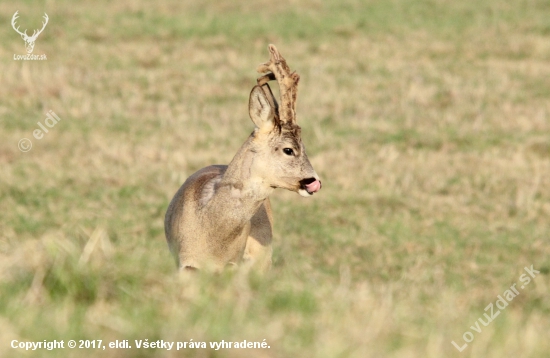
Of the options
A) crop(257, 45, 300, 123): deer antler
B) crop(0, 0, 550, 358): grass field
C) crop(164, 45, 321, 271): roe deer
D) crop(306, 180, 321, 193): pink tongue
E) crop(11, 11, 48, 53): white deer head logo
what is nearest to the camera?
crop(0, 0, 550, 358): grass field

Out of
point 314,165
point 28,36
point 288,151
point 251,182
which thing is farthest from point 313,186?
point 28,36

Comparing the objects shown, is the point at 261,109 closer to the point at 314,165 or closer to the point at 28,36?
the point at 314,165

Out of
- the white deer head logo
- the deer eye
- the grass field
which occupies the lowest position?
the grass field

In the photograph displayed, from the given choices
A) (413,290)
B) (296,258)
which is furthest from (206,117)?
(413,290)

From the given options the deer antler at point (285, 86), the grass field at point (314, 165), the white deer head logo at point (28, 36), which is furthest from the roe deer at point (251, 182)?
the white deer head logo at point (28, 36)

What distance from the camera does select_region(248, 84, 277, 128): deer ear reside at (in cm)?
817

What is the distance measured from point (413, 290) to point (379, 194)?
30.2 feet

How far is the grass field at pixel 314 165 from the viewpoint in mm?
5188

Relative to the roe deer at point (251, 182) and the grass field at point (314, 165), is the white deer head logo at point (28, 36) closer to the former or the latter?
the grass field at point (314, 165)

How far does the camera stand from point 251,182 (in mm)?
8141

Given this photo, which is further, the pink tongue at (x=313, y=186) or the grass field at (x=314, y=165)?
the pink tongue at (x=313, y=186)

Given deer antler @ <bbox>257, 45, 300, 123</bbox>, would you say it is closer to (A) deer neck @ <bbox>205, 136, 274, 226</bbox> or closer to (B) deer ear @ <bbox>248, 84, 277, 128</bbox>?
(B) deer ear @ <bbox>248, 84, 277, 128</bbox>

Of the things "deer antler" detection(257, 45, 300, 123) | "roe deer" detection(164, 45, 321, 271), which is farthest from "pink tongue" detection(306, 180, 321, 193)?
"deer antler" detection(257, 45, 300, 123)

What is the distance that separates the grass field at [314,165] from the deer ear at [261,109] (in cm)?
159
